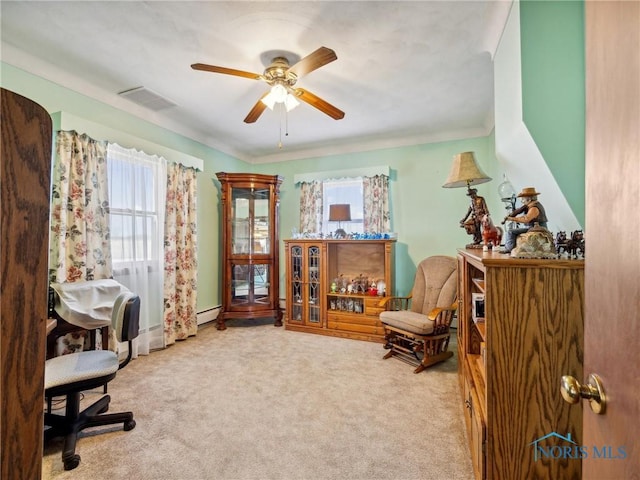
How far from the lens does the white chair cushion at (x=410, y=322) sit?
278cm

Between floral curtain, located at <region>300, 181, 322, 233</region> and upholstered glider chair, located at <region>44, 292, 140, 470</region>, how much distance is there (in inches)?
113

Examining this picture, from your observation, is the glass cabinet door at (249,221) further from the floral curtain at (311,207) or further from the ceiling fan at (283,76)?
the ceiling fan at (283,76)

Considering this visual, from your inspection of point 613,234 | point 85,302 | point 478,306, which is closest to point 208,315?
point 85,302

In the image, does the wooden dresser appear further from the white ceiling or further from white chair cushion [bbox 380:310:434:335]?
the white ceiling

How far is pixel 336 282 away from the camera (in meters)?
4.12

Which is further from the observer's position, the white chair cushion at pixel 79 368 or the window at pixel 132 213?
the window at pixel 132 213

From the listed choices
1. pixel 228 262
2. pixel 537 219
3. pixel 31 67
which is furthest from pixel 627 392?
pixel 228 262

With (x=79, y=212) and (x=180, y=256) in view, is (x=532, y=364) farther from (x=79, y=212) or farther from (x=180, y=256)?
(x=180, y=256)

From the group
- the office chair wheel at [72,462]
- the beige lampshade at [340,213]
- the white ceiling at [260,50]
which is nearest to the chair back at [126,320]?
the office chair wheel at [72,462]

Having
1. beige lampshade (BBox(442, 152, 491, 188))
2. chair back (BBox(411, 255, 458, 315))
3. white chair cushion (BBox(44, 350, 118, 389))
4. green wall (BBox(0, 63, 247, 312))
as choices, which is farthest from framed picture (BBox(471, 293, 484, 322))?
green wall (BBox(0, 63, 247, 312))

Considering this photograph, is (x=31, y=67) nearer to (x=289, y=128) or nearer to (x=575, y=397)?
(x=289, y=128)

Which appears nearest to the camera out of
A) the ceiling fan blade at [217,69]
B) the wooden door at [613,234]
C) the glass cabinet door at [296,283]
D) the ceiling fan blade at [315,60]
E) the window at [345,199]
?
the wooden door at [613,234]

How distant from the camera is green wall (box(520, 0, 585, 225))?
1.55m

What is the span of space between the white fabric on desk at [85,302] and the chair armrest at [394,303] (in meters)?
2.61
